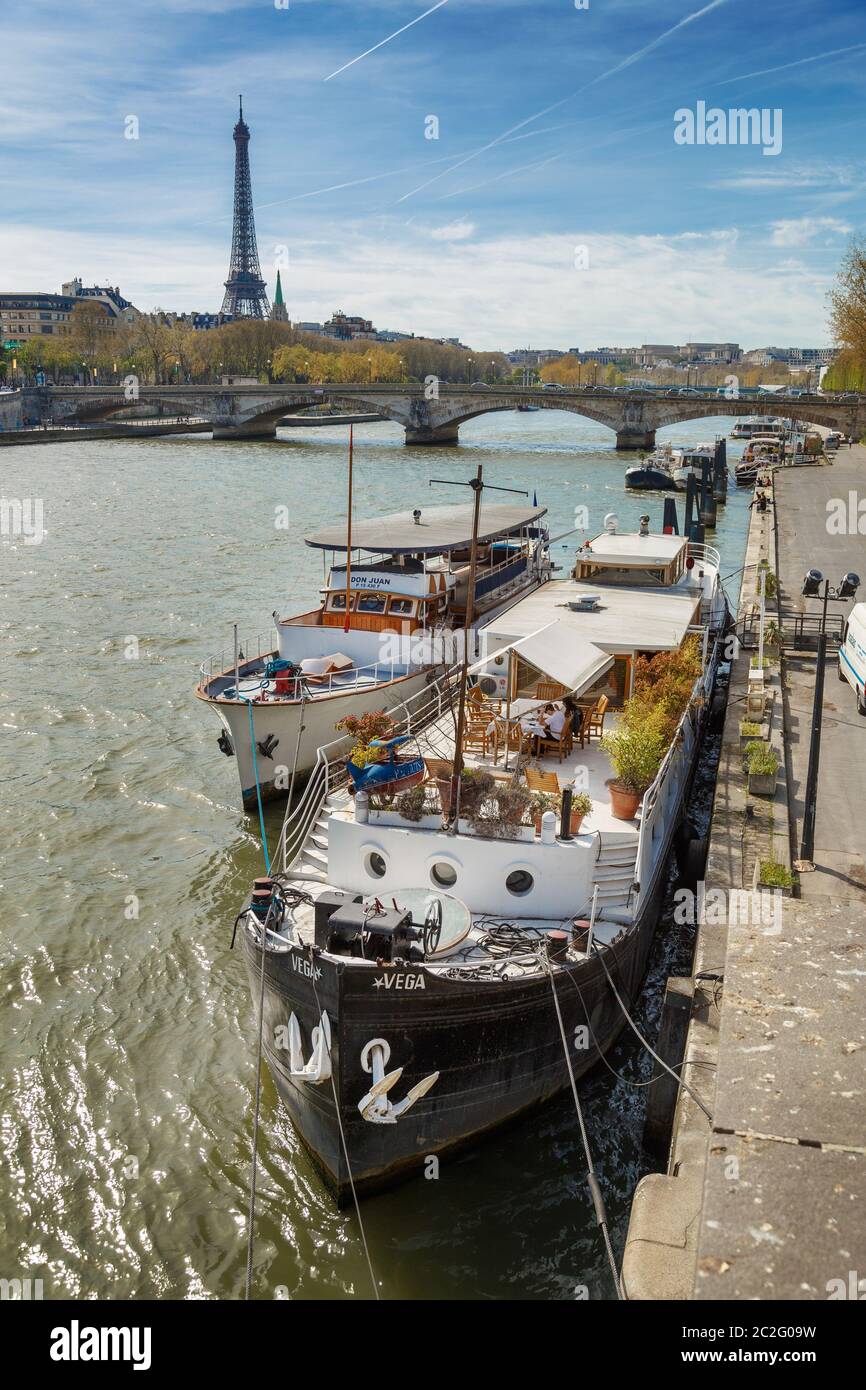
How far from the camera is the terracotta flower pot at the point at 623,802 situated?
1291cm

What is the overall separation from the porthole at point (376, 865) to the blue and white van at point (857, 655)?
11533 mm

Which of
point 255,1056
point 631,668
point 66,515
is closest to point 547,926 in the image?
point 255,1056

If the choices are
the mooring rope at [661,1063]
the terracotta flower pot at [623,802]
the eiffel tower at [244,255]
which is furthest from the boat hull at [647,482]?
the eiffel tower at [244,255]

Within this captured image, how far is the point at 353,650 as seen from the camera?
21766 mm

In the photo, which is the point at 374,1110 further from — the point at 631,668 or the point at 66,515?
the point at 66,515

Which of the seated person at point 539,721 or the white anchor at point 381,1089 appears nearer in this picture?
the white anchor at point 381,1089

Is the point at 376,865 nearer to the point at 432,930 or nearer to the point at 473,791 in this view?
the point at 473,791

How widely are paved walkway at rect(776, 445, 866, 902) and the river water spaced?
8.51 feet

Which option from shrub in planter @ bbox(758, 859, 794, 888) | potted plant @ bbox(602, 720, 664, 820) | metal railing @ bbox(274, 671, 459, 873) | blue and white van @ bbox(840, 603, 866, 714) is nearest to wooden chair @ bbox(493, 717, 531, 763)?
metal railing @ bbox(274, 671, 459, 873)

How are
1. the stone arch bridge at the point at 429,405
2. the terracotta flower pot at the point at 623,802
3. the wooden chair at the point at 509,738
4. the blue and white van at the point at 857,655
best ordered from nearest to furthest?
1. the terracotta flower pot at the point at 623,802
2. the wooden chair at the point at 509,738
3. the blue and white van at the point at 857,655
4. the stone arch bridge at the point at 429,405

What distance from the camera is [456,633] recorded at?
22188 mm

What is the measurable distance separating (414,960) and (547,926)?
2.05 meters

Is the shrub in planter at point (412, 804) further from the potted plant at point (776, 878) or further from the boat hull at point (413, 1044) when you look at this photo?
the potted plant at point (776, 878)

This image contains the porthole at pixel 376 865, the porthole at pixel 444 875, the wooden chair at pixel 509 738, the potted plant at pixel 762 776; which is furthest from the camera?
the potted plant at pixel 762 776
